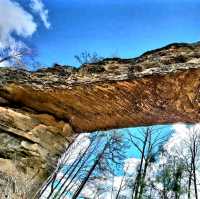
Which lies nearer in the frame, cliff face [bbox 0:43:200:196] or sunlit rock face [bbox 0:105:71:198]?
cliff face [bbox 0:43:200:196]

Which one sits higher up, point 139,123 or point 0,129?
point 139,123

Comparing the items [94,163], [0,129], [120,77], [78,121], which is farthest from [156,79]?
[94,163]

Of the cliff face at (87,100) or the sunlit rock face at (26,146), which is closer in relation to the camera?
the cliff face at (87,100)

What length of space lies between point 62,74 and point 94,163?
1164cm

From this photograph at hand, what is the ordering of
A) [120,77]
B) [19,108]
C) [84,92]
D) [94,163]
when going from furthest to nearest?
1. [94,163]
2. [19,108]
3. [84,92]
4. [120,77]

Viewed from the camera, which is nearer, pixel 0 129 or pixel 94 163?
pixel 0 129

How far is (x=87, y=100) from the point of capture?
5.98 m

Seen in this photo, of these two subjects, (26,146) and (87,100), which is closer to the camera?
(87,100)

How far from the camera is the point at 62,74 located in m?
6.00

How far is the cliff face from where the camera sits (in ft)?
15.7

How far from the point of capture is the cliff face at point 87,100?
4793 millimetres

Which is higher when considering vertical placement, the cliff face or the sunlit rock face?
the cliff face

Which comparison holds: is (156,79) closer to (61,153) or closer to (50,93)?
(50,93)

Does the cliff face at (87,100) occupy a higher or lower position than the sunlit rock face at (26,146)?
higher
